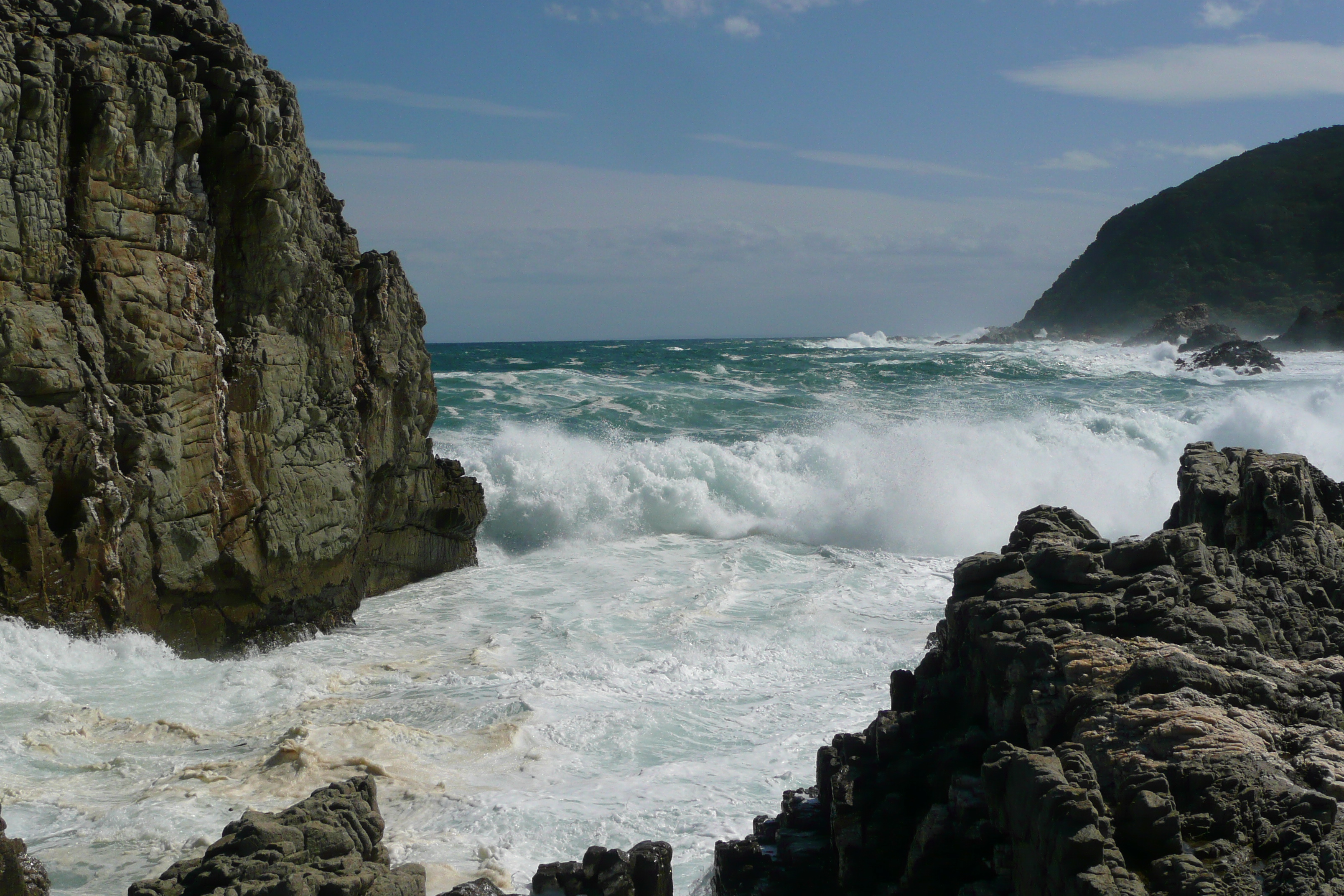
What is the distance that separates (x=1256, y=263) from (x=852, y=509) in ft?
205

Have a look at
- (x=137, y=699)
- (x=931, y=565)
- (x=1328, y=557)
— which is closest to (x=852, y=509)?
(x=931, y=565)

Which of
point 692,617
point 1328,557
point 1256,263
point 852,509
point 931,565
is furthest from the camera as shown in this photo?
point 1256,263

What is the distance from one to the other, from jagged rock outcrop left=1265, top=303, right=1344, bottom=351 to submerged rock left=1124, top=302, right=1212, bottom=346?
6182 mm

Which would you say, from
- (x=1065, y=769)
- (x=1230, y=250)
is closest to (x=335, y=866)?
(x=1065, y=769)

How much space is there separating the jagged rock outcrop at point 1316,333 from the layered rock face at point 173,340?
142 ft

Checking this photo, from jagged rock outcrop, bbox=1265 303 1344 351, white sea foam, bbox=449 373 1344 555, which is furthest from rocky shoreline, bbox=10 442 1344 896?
jagged rock outcrop, bbox=1265 303 1344 351

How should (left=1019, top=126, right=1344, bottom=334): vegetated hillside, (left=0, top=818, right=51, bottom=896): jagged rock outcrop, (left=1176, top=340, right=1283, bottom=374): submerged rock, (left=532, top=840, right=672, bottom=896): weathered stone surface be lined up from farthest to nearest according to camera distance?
(left=1019, top=126, right=1344, bottom=334): vegetated hillside → (left=1176, top=340, right=1283, bottom=374): submerged rock → (left=532, top=840, right=672, bottom=896): weathered stone surface → (left=0, top=818, right=51, bottom=896): jagged rock outcrop

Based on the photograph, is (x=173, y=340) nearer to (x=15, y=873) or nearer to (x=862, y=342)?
(x=15, y=873)

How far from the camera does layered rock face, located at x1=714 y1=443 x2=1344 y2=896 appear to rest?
11.3 feet

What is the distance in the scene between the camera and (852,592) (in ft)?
38.1

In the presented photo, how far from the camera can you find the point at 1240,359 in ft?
115

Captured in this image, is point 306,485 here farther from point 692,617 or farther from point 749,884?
point 749,884

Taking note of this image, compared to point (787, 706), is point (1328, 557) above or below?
above

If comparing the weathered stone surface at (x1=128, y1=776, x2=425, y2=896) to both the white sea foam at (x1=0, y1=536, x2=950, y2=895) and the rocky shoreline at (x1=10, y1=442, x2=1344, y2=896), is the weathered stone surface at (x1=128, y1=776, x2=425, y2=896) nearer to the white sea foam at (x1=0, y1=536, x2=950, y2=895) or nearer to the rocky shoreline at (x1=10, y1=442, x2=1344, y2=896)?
the rocky shoreline at (x1=10, y1=442, x2=1344, y2=896)
